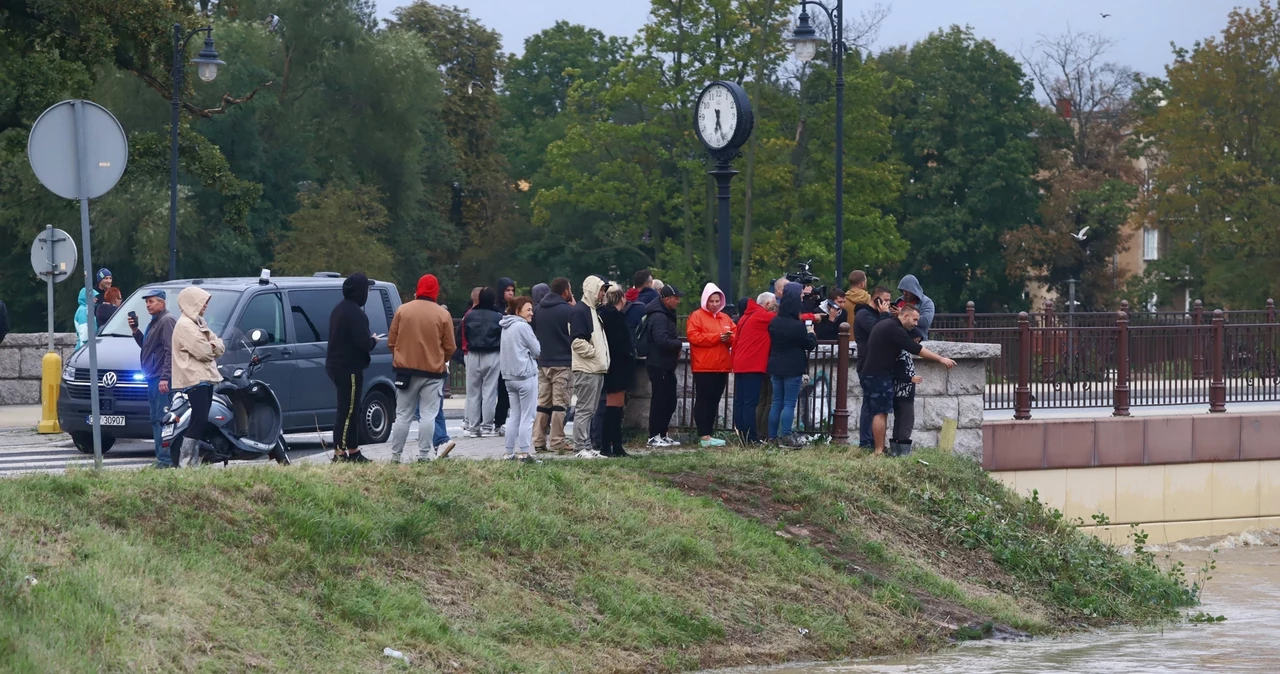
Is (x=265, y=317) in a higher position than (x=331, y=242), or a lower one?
lower

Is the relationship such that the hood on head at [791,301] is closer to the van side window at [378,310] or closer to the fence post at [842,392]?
the fence post at [842,392]

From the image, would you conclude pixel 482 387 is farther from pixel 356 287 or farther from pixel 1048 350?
pixel 1048 350

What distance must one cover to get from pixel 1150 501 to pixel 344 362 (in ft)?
33.8

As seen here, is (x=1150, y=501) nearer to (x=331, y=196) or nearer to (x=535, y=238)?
(x=331, y=196)

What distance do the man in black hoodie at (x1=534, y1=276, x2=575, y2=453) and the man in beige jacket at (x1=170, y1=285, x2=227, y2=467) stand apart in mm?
3634

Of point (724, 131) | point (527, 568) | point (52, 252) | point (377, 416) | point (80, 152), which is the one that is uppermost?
point (724, 131)

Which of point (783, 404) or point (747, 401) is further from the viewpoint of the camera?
point (747, 401)

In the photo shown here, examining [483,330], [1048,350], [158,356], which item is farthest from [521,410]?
[1048,350]

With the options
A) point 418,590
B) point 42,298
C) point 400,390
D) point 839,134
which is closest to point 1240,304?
point 839,134

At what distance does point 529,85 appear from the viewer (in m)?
70.5

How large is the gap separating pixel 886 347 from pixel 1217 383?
26.4ft

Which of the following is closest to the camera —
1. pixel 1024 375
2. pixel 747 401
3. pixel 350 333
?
pixel 350 333

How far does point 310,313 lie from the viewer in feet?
57.8

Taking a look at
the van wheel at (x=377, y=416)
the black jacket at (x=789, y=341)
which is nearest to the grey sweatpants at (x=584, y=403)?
the black jacket at (x=789, y=341)
